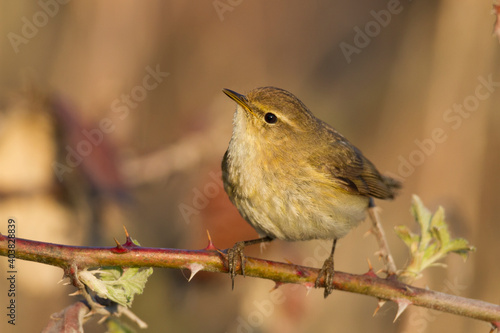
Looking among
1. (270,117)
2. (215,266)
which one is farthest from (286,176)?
(215,266)

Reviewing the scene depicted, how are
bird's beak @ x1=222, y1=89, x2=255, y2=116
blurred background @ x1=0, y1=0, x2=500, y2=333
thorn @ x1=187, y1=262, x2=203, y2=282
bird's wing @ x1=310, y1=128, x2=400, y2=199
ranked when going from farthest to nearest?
bird's wing @ x1=310, y1=128, x2=400, y2=199 < bird's beak @ x1=222, y1=89, x2=255, y2=116 < blurred background @ x1=0, y1=0, x2=500, y2=333 < thorn @ x1=187, y1=262, x2=203, y2=282

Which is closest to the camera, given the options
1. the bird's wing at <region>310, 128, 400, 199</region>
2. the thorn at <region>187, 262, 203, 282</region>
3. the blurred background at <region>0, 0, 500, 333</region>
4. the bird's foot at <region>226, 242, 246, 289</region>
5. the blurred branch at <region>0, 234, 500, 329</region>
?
the blurred branch at <region>0, 234, 500, 329</region>

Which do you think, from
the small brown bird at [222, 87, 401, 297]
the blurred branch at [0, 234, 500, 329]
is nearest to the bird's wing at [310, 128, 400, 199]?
the small brown bird at [222, 87, 401, 297]

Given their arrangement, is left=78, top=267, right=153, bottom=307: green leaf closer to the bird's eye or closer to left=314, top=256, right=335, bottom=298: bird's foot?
left=314, top=256, right=335, bottom=298: bird's foot

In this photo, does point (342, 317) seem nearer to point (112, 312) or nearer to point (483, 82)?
point (483, 82)

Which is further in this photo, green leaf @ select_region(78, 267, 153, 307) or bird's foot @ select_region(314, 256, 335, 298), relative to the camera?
bird's foot @ select_region(314, 256, 335, 298)

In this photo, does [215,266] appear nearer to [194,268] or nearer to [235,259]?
[194,268]

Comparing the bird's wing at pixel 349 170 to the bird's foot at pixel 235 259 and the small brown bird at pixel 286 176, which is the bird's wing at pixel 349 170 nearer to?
the small brown bird at pixel 286 176

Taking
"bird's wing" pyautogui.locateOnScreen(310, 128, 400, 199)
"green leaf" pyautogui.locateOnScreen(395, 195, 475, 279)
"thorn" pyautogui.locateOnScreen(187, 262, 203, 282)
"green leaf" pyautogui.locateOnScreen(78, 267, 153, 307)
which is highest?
"bird's wing" pyautogui.locateOnScreen(310, 128, 400, 199)
